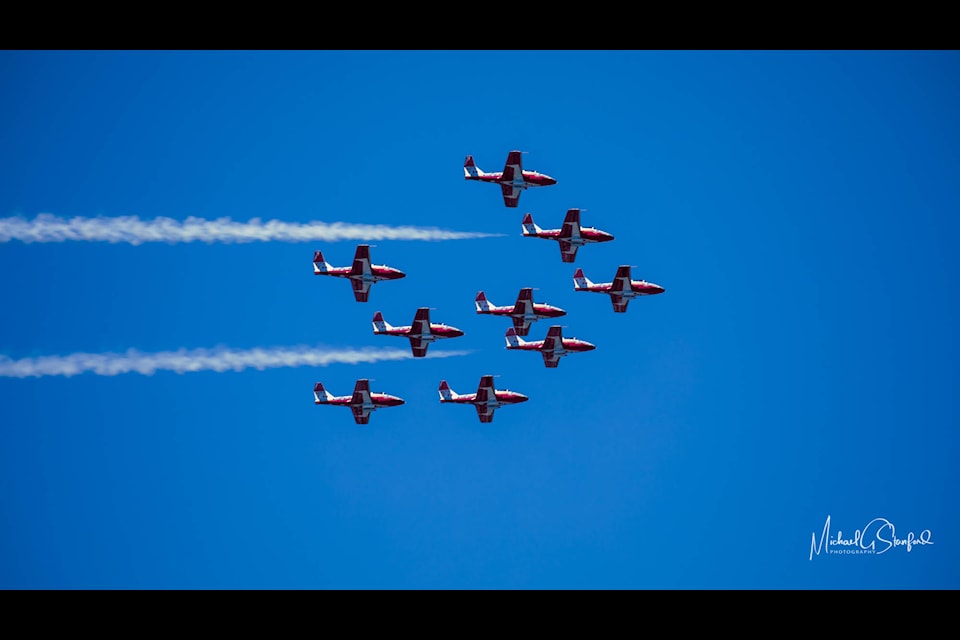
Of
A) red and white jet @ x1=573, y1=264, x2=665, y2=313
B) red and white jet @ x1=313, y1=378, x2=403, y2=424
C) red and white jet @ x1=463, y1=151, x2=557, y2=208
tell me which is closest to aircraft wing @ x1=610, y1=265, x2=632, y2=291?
red and white jet @ x1=573, y1=264, x2=665, y2=313

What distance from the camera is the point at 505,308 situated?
400 ft

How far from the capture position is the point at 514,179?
389 ft

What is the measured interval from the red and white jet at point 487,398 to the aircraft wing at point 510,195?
382 inches

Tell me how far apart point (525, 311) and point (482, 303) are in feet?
11.3

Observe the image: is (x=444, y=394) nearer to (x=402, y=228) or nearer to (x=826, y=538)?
(x=402, y=228)

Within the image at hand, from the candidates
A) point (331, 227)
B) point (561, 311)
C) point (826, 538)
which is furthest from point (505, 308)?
point (826, 538)

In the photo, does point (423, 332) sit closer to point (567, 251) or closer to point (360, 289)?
point (360, 289)

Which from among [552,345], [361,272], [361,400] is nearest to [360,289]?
[361,272]

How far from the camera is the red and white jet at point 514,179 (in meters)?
118

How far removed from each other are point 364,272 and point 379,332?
165 inches

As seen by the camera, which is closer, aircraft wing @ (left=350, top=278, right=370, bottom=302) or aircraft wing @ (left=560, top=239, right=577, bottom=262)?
aircraft wing @ (left=350, top=278, right=370, bottom=302)

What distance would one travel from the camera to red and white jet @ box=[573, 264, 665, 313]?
4744 inches

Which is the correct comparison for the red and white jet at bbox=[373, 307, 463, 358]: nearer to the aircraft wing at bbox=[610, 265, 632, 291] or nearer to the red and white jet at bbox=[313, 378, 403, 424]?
the red and white jet at bbox=[313, 378, 403, 424]

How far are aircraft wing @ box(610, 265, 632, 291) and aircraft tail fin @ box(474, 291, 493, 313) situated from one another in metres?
7.08
